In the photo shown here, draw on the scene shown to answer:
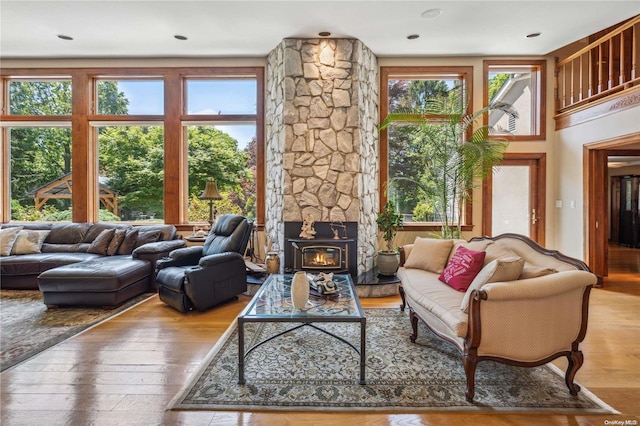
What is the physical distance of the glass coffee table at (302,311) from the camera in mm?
2092

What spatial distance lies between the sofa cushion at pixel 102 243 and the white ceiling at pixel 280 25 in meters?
2.81

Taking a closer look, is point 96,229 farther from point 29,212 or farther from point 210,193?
point 210,193

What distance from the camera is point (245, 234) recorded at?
3.93m

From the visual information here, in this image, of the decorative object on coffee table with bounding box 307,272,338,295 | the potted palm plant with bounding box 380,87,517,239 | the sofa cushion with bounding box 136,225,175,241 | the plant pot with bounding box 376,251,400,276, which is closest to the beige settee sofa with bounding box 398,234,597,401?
the decorative object on coffee table with bounding box 307,272,338,295

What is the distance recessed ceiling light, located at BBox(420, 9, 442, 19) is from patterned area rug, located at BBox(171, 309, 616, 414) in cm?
368

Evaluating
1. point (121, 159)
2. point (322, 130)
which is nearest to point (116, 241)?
point (121, 159)

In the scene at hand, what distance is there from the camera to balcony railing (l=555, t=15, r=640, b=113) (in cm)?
460

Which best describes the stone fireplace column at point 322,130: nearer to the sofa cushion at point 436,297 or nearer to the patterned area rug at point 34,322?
the sofa cushion at point 436,297

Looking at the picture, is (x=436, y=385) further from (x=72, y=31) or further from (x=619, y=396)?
(x=72, y=31)

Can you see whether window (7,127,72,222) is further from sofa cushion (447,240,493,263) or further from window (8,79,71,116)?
sofa cushion (447,240,493,263)

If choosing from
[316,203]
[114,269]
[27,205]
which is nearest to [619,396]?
[316,203]

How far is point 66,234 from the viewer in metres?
4.79

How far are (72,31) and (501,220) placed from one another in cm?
704

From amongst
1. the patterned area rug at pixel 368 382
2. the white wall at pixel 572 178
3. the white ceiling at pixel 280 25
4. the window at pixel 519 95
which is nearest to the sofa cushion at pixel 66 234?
the white ceiling at pixel 280 25
